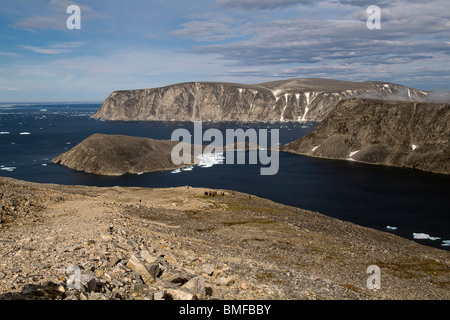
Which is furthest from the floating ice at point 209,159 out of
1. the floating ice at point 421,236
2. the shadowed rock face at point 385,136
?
the floating ice at point 421,236

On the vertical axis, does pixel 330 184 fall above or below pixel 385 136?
below

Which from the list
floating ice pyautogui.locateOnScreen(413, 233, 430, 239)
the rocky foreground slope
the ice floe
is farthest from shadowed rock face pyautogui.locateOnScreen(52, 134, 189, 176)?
the ice floe

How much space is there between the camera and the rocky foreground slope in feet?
71.7

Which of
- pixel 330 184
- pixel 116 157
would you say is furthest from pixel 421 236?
pixel 116 157

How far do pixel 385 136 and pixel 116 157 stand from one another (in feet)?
401

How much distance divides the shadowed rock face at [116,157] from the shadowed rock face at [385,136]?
74612 mm

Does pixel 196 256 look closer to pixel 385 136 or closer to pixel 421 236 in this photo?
pixel 421 236

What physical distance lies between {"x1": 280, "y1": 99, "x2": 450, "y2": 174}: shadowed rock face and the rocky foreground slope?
96.2 meters

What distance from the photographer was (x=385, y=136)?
168m

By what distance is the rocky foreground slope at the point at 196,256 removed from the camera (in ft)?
71.7

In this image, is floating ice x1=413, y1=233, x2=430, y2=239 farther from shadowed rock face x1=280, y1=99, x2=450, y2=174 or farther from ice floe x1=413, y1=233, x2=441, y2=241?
shadowed rock face x1=280, y1=99, x2=450, y2=174
